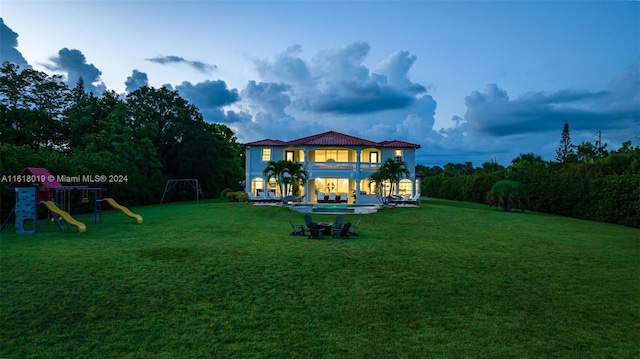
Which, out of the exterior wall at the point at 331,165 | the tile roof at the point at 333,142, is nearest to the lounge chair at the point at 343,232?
the exterior wall at the point at 331,165

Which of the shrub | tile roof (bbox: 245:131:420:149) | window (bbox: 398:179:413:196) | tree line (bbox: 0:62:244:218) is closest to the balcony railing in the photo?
tile roof (bbox: 245:131:420:149)

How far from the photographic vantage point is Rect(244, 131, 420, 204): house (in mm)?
34062

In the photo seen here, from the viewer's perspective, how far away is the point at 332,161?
114ft

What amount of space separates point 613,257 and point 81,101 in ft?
152

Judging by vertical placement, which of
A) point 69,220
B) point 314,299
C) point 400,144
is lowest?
point 314,299

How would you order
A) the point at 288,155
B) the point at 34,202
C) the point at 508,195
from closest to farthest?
the point at 34,202
the point at 508,195
the point at 288,155

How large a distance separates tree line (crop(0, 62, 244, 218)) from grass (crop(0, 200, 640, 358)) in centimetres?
1827

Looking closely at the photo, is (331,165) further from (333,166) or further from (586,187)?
(586,187)

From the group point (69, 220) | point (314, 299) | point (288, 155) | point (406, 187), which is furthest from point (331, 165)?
point (314, 299)

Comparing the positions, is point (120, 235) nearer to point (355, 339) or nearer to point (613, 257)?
point (355, 339)

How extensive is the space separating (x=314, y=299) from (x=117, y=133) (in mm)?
36595

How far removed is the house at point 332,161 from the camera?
34.1 meters

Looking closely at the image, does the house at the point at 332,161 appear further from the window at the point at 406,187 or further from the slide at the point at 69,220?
the slide at the point at 69,220

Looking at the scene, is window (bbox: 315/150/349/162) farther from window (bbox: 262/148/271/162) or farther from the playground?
the playground
